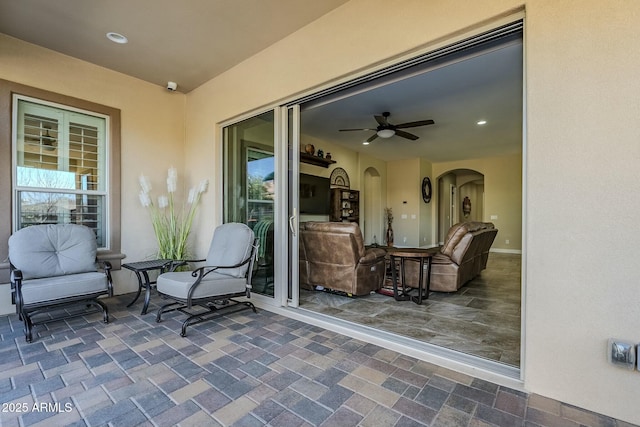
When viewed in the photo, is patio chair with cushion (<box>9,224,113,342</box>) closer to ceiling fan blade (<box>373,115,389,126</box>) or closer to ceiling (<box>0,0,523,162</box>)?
ceiling (<box>0,0,523,162</box>)

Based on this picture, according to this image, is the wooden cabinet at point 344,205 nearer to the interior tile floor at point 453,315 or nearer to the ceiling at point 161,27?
the interior tile floor at point 453,315

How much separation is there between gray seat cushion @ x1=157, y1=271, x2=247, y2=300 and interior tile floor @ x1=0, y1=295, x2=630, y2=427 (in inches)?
14.8

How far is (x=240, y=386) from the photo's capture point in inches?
74.7

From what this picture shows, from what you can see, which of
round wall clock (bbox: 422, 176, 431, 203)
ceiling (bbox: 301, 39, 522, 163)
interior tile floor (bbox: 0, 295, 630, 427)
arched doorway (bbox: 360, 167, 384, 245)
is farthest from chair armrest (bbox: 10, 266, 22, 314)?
round wall clock (bbox: 422, 176, 431, 203)

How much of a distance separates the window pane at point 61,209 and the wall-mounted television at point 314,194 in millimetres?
3451

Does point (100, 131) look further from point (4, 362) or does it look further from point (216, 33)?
point (4, 362)

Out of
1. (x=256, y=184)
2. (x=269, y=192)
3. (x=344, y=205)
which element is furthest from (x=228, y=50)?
(x=344, y=205)

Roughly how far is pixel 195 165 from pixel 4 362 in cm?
304

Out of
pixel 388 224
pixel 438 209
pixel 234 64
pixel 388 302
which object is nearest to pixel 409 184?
pixel 388 224

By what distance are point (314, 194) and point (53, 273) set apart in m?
4.54

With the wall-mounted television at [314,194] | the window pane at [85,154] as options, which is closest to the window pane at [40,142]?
the window pane at [85,154]

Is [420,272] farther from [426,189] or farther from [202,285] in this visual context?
[426,189]

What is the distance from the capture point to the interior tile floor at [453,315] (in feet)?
8.32

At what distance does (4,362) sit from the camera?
7.22 feet
